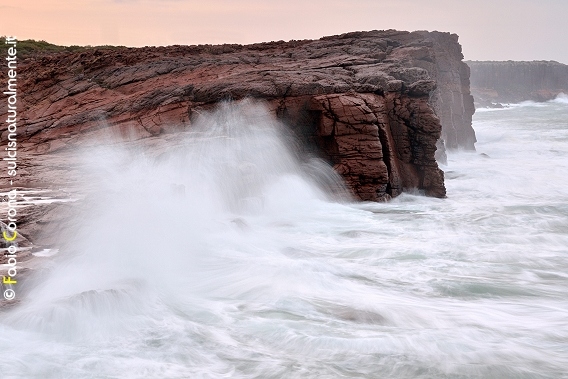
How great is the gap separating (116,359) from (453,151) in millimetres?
22885

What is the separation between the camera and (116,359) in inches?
244

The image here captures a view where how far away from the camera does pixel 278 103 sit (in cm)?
1545

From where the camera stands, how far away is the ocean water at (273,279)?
21.0ft

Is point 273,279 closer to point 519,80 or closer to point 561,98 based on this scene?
point 561,98

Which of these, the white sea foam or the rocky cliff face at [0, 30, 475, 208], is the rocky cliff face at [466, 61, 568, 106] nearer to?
the white sea foam

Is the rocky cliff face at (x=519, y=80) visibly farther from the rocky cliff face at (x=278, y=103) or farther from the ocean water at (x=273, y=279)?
the ocean water at (x=273, y=279)

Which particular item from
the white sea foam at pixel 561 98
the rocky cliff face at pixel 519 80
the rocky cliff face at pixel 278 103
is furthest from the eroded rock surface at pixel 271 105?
the rocky cliff face at pixel 519 80

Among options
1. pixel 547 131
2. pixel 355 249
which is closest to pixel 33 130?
pixel 355 249

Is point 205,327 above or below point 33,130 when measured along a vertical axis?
below

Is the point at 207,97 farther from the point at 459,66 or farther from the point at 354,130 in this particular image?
the point at 459,66

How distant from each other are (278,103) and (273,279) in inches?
291

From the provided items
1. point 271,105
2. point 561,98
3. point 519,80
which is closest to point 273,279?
point 271,105

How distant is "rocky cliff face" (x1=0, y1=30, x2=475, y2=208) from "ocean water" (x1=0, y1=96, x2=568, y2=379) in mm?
550

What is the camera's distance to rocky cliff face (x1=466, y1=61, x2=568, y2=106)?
295ft
